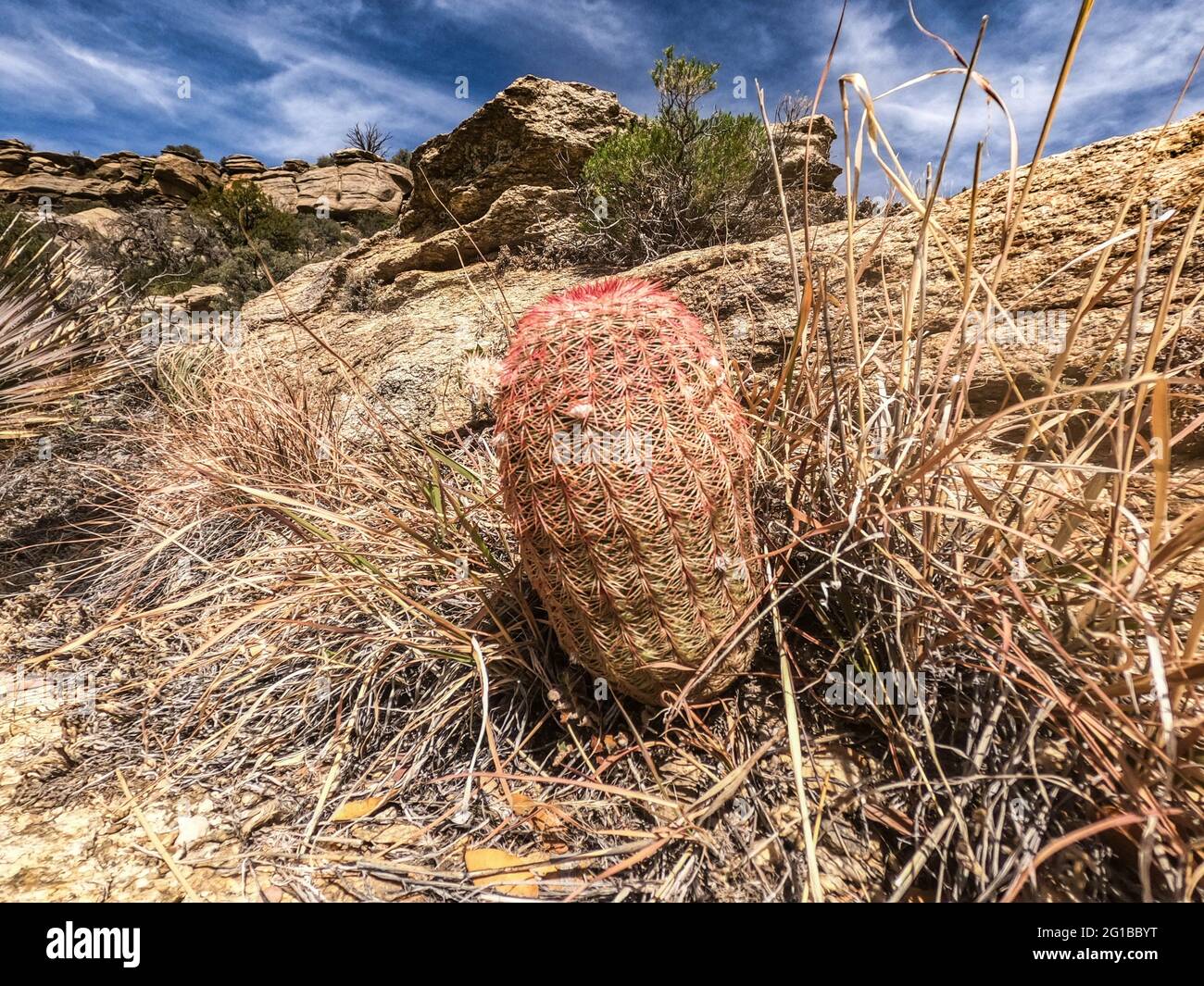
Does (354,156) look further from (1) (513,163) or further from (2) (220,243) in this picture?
(1) (513,163)

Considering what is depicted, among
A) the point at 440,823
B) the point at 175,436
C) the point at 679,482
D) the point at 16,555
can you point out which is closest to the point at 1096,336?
the point at 679,482

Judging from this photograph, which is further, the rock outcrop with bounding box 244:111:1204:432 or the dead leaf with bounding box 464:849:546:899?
the rock outcrop with bounding box 244:111:1204:432

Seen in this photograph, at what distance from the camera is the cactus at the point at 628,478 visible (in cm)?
121

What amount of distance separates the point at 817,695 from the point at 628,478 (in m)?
0.81

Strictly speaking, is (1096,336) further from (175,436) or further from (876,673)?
(175,436)

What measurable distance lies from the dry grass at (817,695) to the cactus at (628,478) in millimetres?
226

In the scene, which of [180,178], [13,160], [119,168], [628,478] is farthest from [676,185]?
[13,160]

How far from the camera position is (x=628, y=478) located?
1.20 metres

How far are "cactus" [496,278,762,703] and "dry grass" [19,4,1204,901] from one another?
0.23 m

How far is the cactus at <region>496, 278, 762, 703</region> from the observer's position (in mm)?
1206

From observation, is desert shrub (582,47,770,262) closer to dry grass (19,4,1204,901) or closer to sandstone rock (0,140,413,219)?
dry grass (19,4,1204,901)

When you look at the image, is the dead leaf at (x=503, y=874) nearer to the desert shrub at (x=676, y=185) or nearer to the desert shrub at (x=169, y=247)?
the desert shrub at (x=676, y=185)

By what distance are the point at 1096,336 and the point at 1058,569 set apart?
1.28 meters

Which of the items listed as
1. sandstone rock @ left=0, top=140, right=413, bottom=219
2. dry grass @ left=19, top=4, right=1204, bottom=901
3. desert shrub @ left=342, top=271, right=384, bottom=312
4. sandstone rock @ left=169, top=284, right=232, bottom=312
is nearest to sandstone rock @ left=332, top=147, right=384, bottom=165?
sandstone rock @ left=0, top=140, right=413, bottom=219
